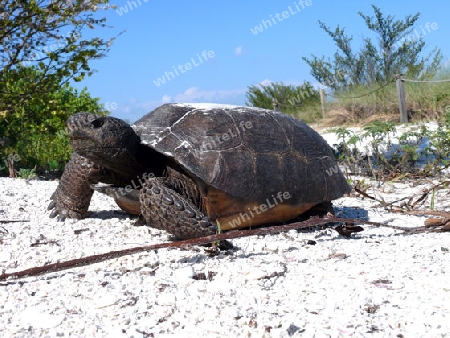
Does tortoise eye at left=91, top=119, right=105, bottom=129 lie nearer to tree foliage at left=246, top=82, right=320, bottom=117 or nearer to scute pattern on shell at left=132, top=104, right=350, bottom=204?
scute pattern on shell at left=132, top=104, right=350, bottom=204

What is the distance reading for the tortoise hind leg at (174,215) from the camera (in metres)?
2.78

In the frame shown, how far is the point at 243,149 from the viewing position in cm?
318

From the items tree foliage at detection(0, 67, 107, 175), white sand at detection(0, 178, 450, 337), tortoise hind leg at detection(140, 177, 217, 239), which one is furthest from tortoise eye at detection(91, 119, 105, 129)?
tree foliage at detection(0, 67, 107, 175)

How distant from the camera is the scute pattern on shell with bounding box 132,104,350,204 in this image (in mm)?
3031

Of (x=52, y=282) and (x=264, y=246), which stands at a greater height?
(x=52, y=282)

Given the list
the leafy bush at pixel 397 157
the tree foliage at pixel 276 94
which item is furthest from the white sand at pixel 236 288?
the tree foliage at pixel 276 94

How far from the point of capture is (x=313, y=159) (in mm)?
3547

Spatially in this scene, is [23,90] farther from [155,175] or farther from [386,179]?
[386,179]

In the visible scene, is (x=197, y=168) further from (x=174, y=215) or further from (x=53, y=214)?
(x=53, y=214)

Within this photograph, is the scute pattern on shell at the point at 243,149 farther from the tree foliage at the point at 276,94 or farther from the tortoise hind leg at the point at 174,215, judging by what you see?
the tree foliage at the point at 276,94

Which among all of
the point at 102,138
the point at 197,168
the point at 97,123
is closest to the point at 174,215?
the point at 197,168

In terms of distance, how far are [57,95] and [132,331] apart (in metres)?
6.80

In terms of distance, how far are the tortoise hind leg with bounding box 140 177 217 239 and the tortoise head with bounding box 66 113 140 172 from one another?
1.10ft

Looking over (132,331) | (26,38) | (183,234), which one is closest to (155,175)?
(183,234)
